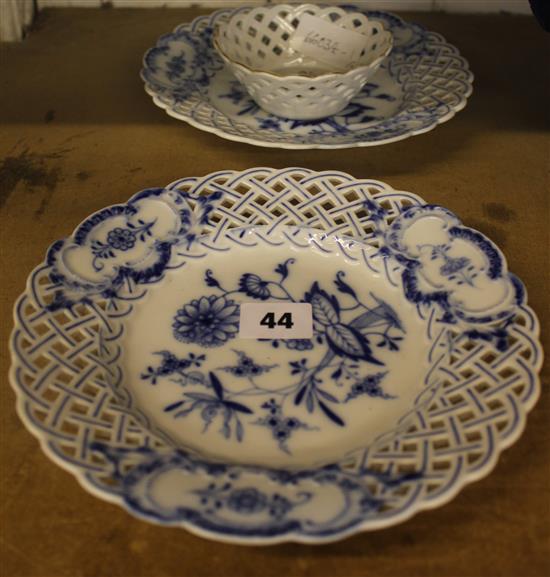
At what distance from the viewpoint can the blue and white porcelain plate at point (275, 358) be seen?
432mm

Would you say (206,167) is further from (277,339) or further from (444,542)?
(444,542)

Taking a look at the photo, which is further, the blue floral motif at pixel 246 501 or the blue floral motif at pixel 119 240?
the blue floral motif at pixel 119 240

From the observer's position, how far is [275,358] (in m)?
0.57

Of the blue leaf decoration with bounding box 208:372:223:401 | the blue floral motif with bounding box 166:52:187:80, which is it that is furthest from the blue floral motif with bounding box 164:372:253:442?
the blue floral motif with bounding box 166:52:187:80

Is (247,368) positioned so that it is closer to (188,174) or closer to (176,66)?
(188,174)

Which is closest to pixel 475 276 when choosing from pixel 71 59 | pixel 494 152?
pixel 494 152

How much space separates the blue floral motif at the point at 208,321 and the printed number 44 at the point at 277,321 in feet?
0.07

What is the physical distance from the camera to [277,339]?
1.91 ft

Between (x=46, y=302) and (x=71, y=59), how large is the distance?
51cm

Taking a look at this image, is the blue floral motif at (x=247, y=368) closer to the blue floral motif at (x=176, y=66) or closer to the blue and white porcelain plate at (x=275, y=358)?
the blue and white porcelain plate at (x=275, y=358)

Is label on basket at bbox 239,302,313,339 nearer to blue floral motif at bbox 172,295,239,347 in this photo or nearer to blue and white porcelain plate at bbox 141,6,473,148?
blue floral motif at bbox 172,295,239,347

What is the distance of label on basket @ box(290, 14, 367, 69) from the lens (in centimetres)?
84

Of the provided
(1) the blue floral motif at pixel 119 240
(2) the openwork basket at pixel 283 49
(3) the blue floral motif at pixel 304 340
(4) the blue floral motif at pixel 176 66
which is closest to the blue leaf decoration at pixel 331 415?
(3) the blue floral motif at pixel 304 340

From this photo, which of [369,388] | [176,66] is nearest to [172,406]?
[369,388]
